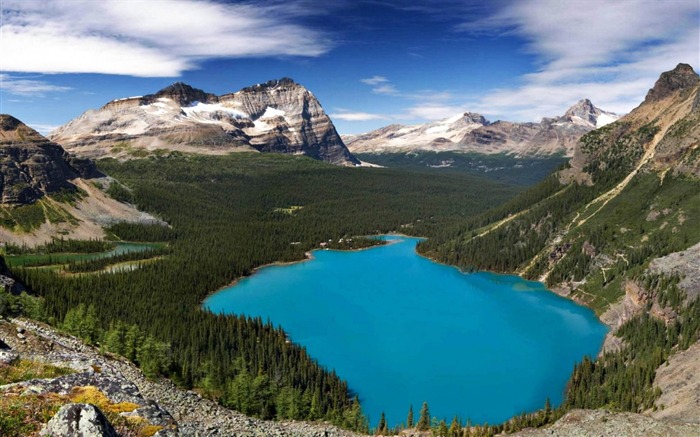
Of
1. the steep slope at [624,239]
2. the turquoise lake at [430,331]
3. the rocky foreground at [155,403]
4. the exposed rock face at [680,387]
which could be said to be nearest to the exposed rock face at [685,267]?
the steep slope at [624,239]

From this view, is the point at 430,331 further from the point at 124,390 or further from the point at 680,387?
the point at 124,390

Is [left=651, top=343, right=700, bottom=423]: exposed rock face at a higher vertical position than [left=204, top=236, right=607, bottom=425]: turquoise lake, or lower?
higher


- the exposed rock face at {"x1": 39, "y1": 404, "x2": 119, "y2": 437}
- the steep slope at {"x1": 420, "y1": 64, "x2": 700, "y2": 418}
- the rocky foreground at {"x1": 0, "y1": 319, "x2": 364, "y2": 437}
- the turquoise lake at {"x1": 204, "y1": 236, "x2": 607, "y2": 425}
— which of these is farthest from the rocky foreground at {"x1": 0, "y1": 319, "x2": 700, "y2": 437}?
the turquoise lake at {"x1": 204, "y1": 236, "x2": 607, "y2": 425}

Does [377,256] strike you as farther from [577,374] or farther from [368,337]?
[577,374]

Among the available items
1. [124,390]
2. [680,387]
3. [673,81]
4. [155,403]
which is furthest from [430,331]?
[673,81]

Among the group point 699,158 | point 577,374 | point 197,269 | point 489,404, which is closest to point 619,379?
point 577,374

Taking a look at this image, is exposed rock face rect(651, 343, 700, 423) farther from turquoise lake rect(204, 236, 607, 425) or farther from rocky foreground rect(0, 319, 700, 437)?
turquoise lake rect(204, 236, 607, 425)
